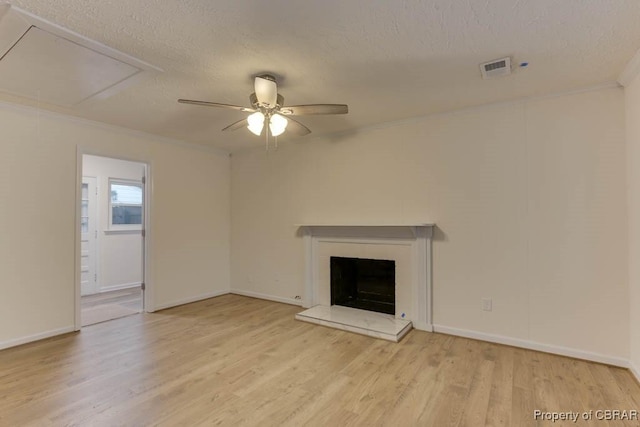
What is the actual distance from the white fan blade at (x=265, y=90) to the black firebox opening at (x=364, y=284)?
2370 mm

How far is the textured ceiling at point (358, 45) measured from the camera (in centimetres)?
180

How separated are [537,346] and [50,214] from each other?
5.13 metres

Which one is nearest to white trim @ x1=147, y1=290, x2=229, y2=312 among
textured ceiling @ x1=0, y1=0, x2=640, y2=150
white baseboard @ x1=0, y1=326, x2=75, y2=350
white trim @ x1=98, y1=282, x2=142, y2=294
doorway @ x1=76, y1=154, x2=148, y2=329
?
doorway @ x1=76, y1=154, x2=148, y2=329

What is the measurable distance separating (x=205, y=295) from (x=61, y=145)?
277 centimetres

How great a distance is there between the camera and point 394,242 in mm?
3797

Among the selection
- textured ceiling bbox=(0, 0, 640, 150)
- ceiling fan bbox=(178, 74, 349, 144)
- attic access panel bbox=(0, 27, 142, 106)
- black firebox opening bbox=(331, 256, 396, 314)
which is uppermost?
textured ceiling bbox=(0, 0, 640, 150)

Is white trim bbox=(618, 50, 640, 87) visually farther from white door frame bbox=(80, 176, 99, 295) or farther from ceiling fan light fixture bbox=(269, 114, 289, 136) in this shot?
white door frame bbox=(80, 176, 99, 295)

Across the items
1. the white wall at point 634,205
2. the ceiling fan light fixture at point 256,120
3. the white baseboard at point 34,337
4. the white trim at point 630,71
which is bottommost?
the white baseboard at point 34,337

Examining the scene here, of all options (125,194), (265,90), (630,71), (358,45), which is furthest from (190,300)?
(630,71)

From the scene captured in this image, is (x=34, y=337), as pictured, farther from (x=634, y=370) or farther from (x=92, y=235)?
(x=634, y=370)

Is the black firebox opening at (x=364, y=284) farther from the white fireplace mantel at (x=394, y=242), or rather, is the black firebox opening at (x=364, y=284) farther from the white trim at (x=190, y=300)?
the white trim at (x=190, y=300)

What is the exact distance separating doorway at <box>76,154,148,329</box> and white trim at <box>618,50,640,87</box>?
19.9 ft

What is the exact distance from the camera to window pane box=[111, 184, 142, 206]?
5922mm

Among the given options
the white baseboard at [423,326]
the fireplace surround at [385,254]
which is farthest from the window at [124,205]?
the white baseboard at [423,326]
